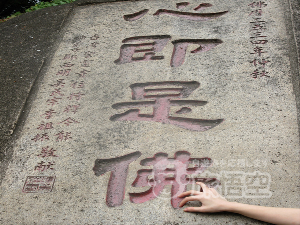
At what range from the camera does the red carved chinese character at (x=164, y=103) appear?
2.30m

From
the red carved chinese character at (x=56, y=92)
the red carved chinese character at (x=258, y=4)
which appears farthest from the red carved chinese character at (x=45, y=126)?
the red carved chinese character at (x=258, y=4)

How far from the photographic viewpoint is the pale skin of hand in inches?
64.1

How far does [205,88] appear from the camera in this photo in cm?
247

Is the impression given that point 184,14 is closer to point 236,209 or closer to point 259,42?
point 259,42

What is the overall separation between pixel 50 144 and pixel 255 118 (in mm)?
1565

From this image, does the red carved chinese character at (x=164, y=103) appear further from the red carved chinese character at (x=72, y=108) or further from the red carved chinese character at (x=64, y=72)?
the red carved chinese character at (x=64, y=72)

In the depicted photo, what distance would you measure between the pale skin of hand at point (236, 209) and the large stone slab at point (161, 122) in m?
0.06

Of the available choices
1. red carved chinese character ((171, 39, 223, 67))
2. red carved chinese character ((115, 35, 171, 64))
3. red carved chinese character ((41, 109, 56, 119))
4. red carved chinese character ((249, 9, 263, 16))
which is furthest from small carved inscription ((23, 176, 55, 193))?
red carved chinese character ((249, 9, 263, 16))

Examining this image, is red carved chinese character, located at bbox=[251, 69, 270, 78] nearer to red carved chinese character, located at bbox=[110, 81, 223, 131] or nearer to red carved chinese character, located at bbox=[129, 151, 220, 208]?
red carved chinese character, located at bbox=[110, 81, 223, 131]

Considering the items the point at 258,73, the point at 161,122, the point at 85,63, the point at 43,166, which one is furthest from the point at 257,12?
the point at 43,166

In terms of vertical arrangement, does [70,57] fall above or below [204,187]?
above

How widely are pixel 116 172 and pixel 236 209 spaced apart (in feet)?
2.76

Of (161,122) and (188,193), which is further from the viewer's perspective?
(161,122)

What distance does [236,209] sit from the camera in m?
1.76
